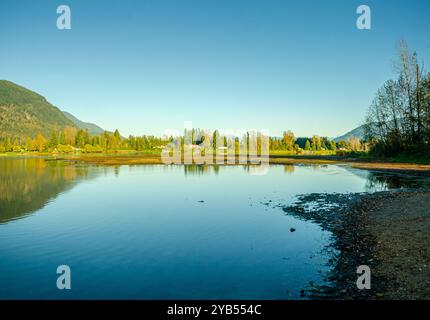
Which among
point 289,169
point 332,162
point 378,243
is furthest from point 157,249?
point 332,162

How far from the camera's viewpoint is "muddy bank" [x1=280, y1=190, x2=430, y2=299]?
10344mm

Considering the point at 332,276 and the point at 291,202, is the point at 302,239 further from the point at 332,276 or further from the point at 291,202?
the point at 291,202

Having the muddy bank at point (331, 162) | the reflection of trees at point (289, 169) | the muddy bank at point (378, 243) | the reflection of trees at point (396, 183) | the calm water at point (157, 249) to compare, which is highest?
the muddy bank at point (331, 162)

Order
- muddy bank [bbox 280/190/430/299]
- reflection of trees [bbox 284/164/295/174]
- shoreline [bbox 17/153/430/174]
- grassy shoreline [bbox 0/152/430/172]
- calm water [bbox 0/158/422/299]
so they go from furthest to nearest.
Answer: reflection of trees [bbox 284/164/295/174] < grassy shoreline [bbox 0/152/430/172] < shoreline [bbox 17/153/430/174] < calm water [bbox 0/158/422/299] < muddy bank [bbox 280/190/430/299]

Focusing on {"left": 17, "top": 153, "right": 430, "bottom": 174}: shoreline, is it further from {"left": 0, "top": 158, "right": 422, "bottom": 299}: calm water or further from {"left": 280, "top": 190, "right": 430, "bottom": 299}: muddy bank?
{"left": 0, "top": 158, "right": 422, "bottom": 299}: calm water

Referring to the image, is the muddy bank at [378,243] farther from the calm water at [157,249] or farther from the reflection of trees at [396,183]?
the reflection of trees at [396,183]

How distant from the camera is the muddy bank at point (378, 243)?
10344mm

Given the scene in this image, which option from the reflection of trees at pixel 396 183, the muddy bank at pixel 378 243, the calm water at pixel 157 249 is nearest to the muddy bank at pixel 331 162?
the reflection of trees at pixel 396 183

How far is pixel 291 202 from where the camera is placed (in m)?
29.2

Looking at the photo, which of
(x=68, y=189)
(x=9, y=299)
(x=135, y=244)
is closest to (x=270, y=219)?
(x=135, y=244)

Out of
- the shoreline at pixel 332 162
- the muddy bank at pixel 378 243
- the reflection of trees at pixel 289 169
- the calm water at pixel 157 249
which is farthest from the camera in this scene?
the reflection of trees at pixel 289 169

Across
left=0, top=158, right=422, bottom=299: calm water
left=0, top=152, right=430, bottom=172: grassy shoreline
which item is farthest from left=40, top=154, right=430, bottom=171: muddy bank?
left=0, top=158, right=422, bottom=299: calm water
